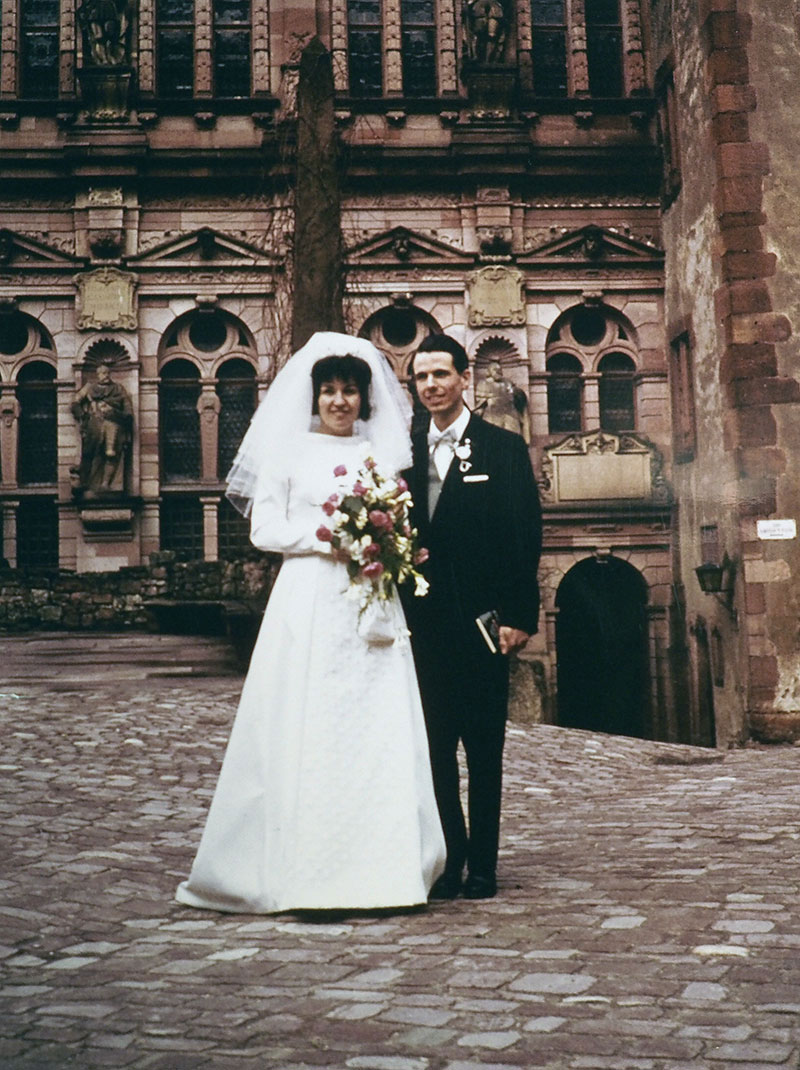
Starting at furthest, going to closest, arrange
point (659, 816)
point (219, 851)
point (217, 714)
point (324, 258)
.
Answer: point (324, 258) < point (217, 714) < point (659, 816) < point (219, 851)

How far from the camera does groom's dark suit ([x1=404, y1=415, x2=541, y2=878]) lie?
5945 millimetres

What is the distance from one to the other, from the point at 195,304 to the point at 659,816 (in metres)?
17.8

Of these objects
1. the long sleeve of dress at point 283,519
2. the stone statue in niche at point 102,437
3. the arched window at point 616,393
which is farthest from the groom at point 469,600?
the arched window at point 616,393

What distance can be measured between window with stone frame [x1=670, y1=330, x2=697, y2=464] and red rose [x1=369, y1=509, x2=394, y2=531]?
1598cm

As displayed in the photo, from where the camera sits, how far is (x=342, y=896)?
546 centimetres

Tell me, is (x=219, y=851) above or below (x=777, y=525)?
below

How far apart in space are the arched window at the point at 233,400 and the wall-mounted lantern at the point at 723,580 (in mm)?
9348

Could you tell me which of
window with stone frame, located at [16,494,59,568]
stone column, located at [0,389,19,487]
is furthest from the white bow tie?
stone column, located at [0,389,19,487]

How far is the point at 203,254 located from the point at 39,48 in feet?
16.0

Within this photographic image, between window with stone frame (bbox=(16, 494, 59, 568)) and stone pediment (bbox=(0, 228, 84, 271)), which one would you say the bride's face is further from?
stone pediment (bbox=(0, 228, 84, 271))

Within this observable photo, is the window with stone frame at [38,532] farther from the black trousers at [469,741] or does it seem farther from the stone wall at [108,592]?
the black trousers at [469,741]

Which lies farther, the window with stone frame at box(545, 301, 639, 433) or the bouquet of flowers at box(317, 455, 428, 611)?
the window with stone frame at box(545, 301, 639, 433)

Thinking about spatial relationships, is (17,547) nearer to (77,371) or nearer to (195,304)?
(77,371)

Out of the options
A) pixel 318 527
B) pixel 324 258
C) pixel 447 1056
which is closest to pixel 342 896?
pixel 318 527
